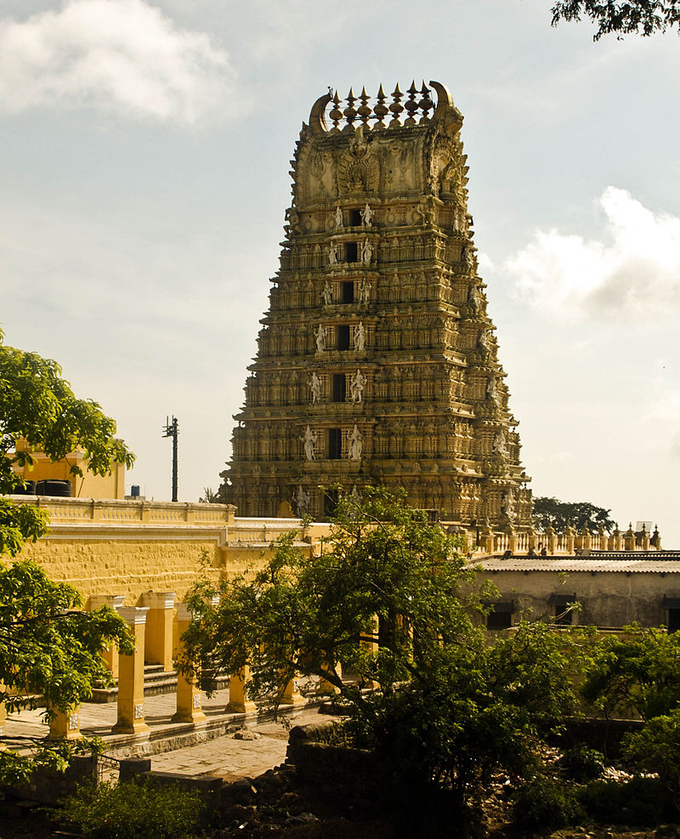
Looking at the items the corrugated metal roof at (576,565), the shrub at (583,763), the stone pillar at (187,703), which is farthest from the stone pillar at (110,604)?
the corrugated metal roof at (576,565)

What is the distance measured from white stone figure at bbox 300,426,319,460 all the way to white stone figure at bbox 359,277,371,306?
20.1 ft

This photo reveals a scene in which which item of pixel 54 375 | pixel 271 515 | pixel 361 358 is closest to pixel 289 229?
pixel 361 358

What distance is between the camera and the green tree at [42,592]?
14.4m

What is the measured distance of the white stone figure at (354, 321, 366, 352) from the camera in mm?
49594

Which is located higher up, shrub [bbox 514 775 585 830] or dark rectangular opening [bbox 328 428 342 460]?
dark rectangular opening [bbox 328 428 342 460]

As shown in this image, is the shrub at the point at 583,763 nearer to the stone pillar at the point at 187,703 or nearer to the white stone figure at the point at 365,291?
the stone pillar at the point at 187,703

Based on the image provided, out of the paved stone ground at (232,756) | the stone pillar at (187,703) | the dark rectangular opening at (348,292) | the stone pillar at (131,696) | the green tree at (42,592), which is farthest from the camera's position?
the dark rectangular opening at (348,292)

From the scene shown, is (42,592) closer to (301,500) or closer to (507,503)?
(301,500)

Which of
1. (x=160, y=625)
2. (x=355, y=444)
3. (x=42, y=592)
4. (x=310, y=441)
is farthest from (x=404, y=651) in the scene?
(x=310, y=441)

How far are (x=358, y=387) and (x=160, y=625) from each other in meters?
23.9

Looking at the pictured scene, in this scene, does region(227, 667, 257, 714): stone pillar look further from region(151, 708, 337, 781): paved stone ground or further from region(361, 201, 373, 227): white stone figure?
region(361, 201, 373, 227): white stone figure

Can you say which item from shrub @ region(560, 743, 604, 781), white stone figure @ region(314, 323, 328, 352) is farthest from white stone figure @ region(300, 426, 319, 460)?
shrub @ region(560, 743, 604, 781)

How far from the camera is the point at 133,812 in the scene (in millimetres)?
16891

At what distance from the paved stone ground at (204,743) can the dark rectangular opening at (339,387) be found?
83.7ft
